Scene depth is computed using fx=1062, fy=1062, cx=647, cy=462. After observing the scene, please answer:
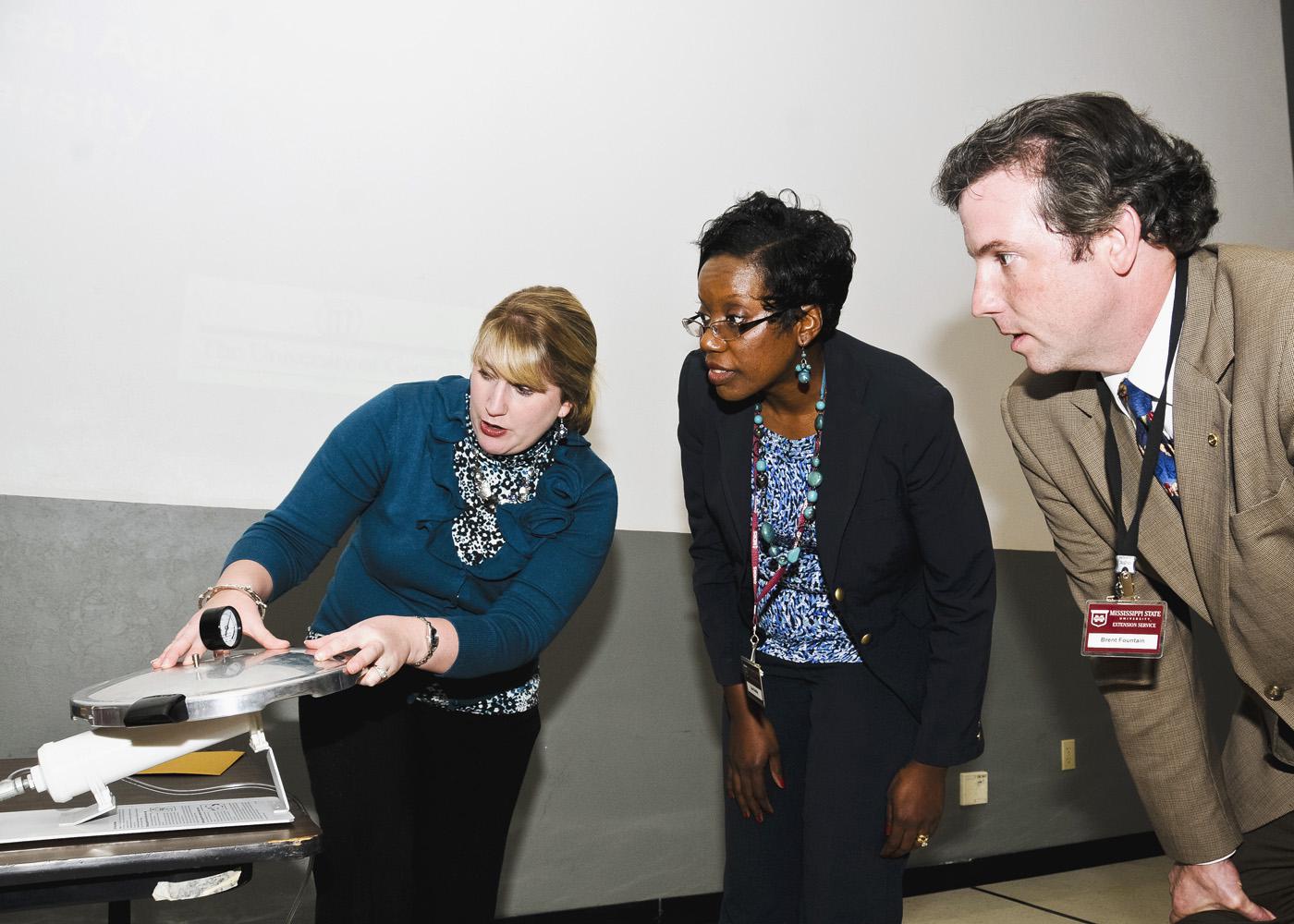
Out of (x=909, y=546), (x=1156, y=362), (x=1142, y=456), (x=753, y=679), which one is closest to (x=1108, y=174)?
(x=1156, y=362)

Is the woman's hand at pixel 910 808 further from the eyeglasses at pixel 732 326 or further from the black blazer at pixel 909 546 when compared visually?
the eyeglasses at pixel 732 326

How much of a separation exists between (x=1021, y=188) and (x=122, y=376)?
179 cm

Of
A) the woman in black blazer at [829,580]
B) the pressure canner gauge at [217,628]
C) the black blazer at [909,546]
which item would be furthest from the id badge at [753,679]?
the pressure canner gauge at [217,628]

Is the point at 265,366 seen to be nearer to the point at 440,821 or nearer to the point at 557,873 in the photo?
the point at 440,821

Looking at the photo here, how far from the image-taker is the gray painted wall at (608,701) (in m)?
2.15

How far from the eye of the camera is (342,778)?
4.88ft

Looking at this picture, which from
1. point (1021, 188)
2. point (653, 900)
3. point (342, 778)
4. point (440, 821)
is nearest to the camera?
point (1021, 188)

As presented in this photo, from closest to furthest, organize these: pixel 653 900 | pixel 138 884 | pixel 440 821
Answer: pixel 138 884 < pixel 440 821 < pixel 653 900

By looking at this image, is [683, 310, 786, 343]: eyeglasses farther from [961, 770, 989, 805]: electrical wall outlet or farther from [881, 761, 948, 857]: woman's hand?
[961, 770, 989, 805]: electrical wall outlet

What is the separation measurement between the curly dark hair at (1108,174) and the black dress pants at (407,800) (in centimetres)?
108

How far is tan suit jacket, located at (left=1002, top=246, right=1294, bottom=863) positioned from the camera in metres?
1.24

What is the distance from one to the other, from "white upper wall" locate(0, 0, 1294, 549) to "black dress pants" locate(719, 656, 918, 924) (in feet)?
3.66

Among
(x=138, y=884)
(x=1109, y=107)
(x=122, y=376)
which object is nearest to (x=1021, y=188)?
(x=1109, y=107)

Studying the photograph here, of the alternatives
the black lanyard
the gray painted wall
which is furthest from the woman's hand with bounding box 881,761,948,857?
the gray painted wall
